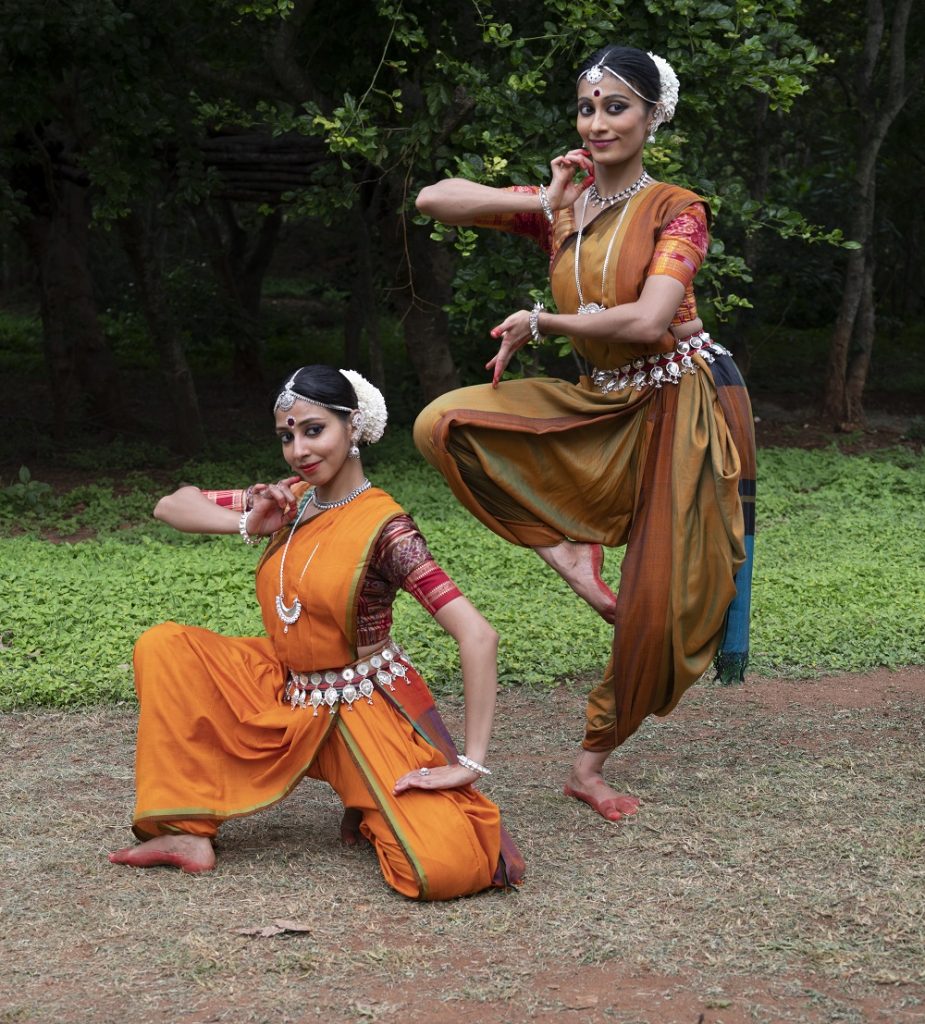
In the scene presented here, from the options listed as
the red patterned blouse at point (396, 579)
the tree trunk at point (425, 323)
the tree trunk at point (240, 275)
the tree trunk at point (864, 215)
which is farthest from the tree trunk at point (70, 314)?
the red patterned blouse at point (396, 579)

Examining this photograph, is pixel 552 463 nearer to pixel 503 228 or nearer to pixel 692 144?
pixel 503 228

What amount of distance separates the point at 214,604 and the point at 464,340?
5.47m

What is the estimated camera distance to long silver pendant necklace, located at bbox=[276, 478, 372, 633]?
3.58 meters

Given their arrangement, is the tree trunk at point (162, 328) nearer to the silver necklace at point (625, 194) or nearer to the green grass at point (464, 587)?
the green grass at point (464, 587)

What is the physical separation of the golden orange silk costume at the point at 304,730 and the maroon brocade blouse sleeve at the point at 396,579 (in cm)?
4

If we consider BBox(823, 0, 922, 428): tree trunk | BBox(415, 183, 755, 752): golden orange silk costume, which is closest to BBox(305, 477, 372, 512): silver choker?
BBox(415, 183, 755, 752): golden orange silk costume

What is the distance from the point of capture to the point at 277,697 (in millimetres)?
3727

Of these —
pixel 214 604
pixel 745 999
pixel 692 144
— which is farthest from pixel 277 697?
pixel 692 144

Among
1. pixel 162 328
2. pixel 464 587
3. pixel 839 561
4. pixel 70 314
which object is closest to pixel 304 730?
pixel 464 587

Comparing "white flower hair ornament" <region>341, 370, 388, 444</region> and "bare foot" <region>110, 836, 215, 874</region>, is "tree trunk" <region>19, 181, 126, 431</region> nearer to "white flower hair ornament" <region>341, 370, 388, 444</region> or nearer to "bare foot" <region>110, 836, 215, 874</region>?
"white flower hair ornament" <region>341, 370, 388, 444</region>

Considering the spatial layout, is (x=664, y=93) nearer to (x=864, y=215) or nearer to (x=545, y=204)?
(x=545, y=204)

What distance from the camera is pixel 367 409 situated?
3629 mm

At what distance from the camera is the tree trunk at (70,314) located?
1048cm

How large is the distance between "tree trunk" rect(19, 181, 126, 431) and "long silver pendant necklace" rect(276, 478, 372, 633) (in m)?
7.16
